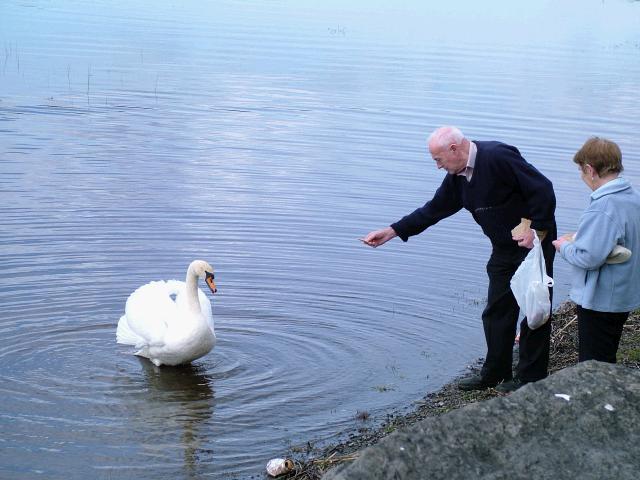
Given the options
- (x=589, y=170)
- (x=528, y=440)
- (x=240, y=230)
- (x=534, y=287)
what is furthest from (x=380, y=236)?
(x=240, y=230)

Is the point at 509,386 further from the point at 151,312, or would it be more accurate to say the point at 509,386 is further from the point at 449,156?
the point at 151,312

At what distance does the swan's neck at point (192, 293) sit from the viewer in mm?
9445

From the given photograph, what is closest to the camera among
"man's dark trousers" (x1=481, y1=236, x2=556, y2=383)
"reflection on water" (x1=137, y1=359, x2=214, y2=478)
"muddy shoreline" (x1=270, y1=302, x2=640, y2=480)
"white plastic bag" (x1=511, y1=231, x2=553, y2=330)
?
"muddy shoreline" (x1=270, y1=302, x2=640, y2=480)

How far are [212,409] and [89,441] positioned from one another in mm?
1151

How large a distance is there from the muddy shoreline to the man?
328 mm

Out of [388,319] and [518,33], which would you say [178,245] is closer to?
[388,319]

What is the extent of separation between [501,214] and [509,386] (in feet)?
4.56

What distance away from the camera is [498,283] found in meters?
7.96

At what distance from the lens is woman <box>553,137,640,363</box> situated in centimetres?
638

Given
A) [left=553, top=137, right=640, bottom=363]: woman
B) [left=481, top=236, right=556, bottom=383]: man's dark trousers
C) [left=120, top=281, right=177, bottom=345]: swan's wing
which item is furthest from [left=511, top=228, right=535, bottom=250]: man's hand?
[left=120, top=281, right=177, bottom=345]: swan's wing

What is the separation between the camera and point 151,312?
31.7ft

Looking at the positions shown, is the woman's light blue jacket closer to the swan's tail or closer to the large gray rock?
the large gray rock

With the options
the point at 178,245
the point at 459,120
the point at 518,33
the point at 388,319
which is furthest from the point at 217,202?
the point at 518,33

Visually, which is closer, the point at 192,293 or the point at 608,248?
the point at 608,248
